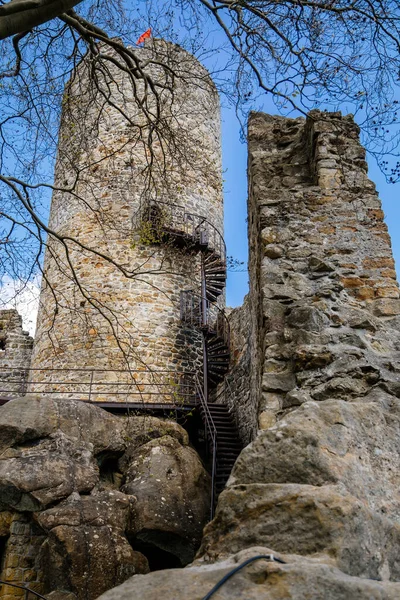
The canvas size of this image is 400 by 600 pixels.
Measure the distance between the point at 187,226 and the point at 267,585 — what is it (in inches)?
539

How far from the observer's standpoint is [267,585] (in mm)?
1569

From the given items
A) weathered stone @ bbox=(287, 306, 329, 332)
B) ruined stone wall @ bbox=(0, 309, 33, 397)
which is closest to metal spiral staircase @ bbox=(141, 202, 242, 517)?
ruined stone wall @ bbox=(0, 309, 33, 397)

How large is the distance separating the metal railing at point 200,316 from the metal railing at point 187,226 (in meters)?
1.43

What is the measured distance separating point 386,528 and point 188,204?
13694mm

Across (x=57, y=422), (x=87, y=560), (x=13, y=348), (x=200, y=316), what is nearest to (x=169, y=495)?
(x=87, y=560)

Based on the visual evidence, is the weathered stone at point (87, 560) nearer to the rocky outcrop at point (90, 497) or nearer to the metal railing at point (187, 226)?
the rocky outcrop at point (90, 497)

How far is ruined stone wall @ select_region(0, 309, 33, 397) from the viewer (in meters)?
15.4

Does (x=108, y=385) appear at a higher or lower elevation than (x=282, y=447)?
higher

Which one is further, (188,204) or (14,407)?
(188,204)

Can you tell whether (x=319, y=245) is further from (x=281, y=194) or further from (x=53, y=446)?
(x=53, y=446)


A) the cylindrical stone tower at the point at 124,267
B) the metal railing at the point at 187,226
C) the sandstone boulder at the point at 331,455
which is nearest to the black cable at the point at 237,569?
the sandstone boulder at the point at 331,455

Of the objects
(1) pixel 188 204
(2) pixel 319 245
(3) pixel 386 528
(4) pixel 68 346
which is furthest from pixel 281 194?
(1) pixel 188 204

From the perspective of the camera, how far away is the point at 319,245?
154 inches

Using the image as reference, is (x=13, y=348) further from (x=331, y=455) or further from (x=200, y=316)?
(x=331, y=455)
